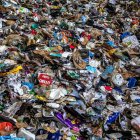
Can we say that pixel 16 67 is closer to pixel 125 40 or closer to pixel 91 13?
pixel 125 40

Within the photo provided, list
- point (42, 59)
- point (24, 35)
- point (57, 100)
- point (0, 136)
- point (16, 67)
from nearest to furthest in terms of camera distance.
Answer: point (0, 136) < point (57, 100) < point (16, 67) < point (42, 59) < point (24, 35)

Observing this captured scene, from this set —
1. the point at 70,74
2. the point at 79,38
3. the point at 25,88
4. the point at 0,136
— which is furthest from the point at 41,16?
the point at 0,136

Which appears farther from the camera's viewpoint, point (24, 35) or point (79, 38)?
point (79, 38)

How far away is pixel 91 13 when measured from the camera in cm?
799

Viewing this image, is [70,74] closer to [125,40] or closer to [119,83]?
[119,83]

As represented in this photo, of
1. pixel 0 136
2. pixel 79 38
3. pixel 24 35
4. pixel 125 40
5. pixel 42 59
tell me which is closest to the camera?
pixel 0 136

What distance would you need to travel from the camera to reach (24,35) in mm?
5863

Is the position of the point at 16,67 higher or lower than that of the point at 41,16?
lower

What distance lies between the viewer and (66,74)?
4867 mm

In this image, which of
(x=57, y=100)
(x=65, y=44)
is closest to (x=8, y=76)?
(x=57, y=100)

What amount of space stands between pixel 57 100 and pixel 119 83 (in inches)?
50.0

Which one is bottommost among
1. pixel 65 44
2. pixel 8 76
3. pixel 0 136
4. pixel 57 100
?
pixel 0 136

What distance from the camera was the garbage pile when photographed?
12.8 ft

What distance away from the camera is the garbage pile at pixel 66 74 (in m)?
3.91
